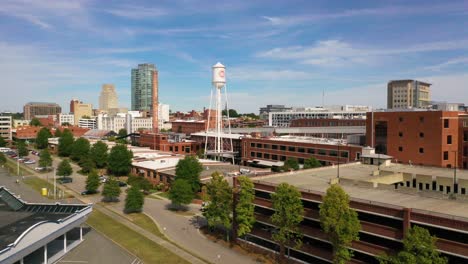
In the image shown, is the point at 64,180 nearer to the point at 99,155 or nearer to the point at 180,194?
the point at 99,155

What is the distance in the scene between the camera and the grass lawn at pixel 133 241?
131 feet

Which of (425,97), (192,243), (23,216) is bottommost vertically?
→ (192,243)

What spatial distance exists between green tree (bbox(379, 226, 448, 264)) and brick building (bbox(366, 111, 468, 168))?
146 feet

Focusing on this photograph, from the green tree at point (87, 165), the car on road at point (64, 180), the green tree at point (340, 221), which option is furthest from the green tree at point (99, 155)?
the green tree at point (340, 221)

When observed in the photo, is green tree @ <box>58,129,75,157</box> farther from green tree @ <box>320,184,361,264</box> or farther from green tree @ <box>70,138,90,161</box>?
green tree @ <box>320,184,361,264</box>

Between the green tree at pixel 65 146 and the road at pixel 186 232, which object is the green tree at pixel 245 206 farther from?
the green tree at pixel 65 146

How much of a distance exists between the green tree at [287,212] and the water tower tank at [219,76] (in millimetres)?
66753

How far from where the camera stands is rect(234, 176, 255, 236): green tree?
1665 inches

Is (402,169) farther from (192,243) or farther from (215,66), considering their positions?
(215,66)

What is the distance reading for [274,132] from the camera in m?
135

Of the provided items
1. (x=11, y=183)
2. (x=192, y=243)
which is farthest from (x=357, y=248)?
(x=11, y=183)

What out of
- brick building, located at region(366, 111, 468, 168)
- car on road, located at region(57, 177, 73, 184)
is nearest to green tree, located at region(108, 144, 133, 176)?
car on road, located at region(57, 177, 73, 184)

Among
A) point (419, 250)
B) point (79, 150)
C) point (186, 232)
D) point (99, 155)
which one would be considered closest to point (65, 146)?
point (79, 150)

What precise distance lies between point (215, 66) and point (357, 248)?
244 ft
